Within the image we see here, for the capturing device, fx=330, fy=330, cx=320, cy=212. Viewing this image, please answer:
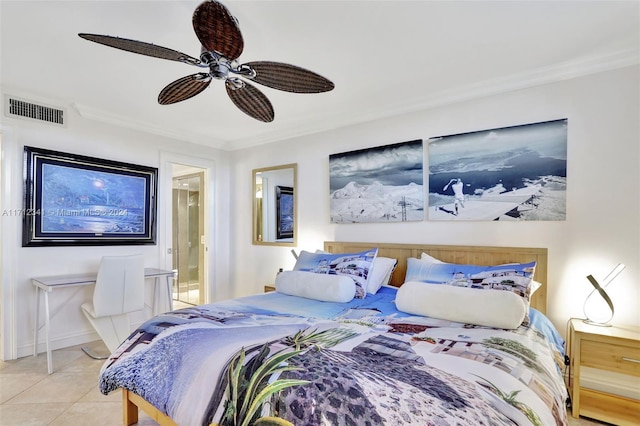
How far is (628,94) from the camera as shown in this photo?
222 centimetres

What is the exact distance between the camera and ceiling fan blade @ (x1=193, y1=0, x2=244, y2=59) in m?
1.40

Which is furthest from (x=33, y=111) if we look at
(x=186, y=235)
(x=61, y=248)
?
(x=186, y=235)

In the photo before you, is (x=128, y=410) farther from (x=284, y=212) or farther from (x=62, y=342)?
(x=284, y=212)

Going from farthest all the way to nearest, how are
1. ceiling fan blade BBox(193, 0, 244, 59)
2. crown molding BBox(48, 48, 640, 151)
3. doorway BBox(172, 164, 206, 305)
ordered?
doorway BBox(172, 164, 206, 305) → crown molding BBox(48, 48, 640, 151) → ceiling fan blade BBox(193, 0, 244, 59)

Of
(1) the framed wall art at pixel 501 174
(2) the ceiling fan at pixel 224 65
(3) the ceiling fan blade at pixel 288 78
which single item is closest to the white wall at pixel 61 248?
(2) the ceiling fan at pixel 224 65

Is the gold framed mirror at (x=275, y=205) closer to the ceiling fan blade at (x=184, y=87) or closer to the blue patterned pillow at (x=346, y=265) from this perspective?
the blue patterned pillow at (x=346, y=265)

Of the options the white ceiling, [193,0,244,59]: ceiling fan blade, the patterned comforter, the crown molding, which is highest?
the white ceiling

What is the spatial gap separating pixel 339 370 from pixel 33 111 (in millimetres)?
3602

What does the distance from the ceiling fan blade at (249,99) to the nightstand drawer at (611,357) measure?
2.56m

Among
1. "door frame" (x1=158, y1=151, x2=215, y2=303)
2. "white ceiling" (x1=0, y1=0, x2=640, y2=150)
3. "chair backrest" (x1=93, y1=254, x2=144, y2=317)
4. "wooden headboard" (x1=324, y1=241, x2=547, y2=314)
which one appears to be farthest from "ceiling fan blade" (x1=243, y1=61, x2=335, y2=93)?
"door frame" (x1=158, y1=151, x2=215, y2=303)

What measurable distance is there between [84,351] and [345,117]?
11.3 ft

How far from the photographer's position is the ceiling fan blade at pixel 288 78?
1.80 m

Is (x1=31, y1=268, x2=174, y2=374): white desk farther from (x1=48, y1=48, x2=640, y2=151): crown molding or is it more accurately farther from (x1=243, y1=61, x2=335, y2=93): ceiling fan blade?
(x1=243, y1=61, x2=335, y2=93): ceiling fan blade

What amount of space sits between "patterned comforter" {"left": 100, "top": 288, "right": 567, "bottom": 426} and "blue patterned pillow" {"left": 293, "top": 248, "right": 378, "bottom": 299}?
0.60 meters
